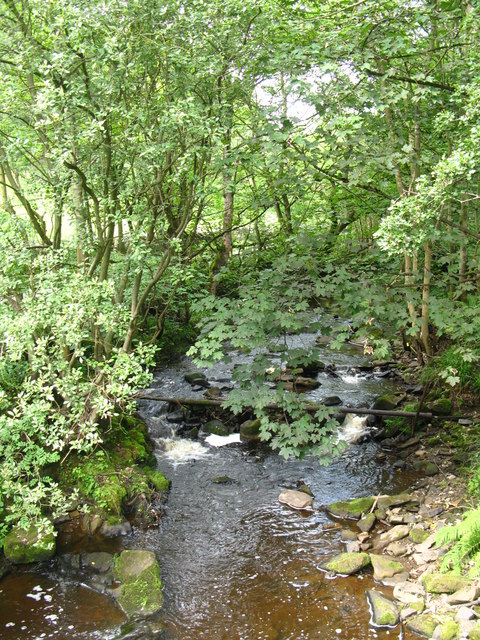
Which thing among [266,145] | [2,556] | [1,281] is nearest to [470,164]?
[266,145]

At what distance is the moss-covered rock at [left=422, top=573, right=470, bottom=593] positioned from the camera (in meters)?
5.75

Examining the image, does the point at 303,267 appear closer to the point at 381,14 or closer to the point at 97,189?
the point at 97,189

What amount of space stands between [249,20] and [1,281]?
5.46m

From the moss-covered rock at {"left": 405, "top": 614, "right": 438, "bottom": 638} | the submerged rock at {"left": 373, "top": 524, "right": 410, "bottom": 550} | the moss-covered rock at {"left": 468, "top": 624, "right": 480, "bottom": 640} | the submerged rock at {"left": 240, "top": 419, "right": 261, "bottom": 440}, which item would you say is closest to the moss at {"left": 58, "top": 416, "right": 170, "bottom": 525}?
the submerged rock at {"left": 240, "top": 419, "right": 261, "bottom": 440}

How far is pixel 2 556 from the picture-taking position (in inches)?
280

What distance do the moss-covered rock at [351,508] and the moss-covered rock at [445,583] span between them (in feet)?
6.04

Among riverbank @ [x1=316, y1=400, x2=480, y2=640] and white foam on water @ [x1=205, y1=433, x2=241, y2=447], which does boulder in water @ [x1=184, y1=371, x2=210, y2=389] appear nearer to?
white foam on water @ [x1=205, y1=433, x2=241, y2=447]

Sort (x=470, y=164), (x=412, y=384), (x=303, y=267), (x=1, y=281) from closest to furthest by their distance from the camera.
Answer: (x=470, y=164)
(x=1, y=281)
(x=303, y=267)
(x=412, y=384)

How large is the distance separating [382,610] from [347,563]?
34.6 inches

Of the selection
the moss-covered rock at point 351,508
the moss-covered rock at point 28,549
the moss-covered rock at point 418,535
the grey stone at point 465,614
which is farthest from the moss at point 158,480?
the grey stone at point 465,614

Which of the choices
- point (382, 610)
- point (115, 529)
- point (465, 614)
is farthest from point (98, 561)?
point (465, 614)

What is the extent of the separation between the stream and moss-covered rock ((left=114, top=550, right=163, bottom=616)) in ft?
0.59

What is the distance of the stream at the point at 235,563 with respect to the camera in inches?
230

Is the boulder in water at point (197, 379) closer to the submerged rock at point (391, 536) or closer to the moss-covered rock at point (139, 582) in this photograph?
the moss-covered rock at point (139, 582)
